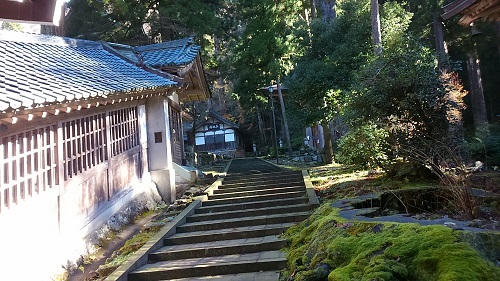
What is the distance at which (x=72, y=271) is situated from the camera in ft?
22.5

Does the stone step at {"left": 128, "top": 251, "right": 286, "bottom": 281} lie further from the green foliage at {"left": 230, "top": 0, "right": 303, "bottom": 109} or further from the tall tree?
the green foliage at {"left": 230, "top": 0, "right": 303, "bottom": 109}

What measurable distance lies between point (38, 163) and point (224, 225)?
4069 millimetres

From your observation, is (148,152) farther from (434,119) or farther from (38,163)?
(434,119)

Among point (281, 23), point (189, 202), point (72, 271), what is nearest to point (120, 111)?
point (189, 202)

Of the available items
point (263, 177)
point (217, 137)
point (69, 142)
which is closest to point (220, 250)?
point (69, 142)

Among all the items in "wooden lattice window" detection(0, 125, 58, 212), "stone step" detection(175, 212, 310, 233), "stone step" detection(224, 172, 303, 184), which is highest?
"wooden lattice window" detection(0, 125, 58, 212)

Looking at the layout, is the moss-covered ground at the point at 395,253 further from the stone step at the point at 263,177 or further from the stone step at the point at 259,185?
the stone step at the point at 263,177

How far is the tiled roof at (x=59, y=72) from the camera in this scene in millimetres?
5785

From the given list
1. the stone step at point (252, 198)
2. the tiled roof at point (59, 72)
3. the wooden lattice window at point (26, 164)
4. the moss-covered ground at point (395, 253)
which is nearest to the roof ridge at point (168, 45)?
the tiled roof at point (59, 72)

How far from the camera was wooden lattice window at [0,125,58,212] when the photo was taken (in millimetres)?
5516

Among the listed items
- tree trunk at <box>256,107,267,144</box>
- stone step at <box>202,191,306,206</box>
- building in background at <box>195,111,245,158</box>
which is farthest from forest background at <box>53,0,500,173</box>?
tree trunk at <box>256,107,267,144</box>

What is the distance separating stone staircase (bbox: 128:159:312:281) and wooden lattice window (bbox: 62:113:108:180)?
234cm

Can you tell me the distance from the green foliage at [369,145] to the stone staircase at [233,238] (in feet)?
6.11

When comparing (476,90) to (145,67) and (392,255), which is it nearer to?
(145,67)
